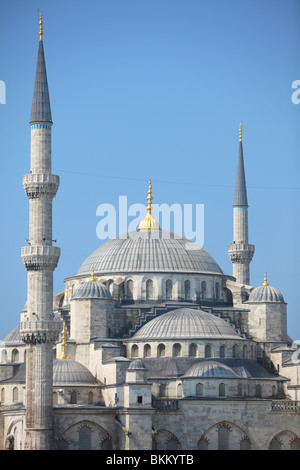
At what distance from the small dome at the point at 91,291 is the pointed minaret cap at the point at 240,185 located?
471 inches

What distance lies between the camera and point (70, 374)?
78875 mm

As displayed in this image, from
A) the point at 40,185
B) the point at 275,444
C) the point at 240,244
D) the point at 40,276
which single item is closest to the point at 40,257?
the point at 40,276

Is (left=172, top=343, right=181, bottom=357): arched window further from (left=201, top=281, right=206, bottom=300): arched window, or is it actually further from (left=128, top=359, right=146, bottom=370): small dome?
(left=201, top=281, right=206, bottom=300): arched window

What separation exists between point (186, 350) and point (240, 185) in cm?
1523

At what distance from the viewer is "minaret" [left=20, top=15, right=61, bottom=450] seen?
74562 millimetres

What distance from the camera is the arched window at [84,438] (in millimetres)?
75438

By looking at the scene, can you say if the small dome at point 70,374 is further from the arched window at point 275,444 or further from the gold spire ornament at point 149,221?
the gold spire ornament at point 149,221

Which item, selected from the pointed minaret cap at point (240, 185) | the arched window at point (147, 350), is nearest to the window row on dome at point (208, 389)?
the arched window at point (147, 350)
